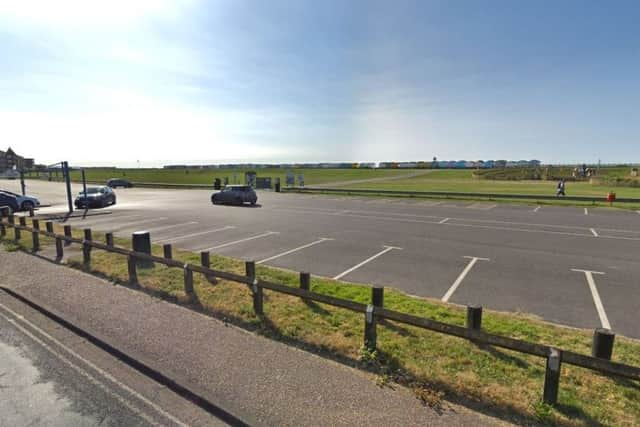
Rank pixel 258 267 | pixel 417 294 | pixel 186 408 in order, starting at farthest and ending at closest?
pixel 258 267 < pixel 417 294 < pixel 186 408

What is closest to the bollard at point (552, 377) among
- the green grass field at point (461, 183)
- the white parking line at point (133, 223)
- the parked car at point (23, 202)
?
the white parking line at point (133, 223)

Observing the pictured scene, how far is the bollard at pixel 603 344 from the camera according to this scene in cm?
322

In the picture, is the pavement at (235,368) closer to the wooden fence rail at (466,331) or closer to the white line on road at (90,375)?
the white line on road at (90,375)

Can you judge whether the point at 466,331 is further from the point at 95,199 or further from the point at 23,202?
the point at 23,202

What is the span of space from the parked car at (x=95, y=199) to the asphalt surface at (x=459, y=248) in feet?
16.4

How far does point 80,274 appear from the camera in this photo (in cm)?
725

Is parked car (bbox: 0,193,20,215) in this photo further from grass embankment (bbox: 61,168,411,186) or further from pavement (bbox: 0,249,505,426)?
grass embankment (bbox: 61,168,411,186)

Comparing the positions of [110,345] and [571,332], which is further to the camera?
[571,332]

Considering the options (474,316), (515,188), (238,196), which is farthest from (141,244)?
(515,188)

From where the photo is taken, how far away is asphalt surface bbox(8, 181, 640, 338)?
626 cm

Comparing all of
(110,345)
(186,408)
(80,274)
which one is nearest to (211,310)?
(110,345)

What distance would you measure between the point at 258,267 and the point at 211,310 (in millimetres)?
2570

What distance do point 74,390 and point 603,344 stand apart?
5.41 metres

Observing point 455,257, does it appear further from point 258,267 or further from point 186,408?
point 186,408
